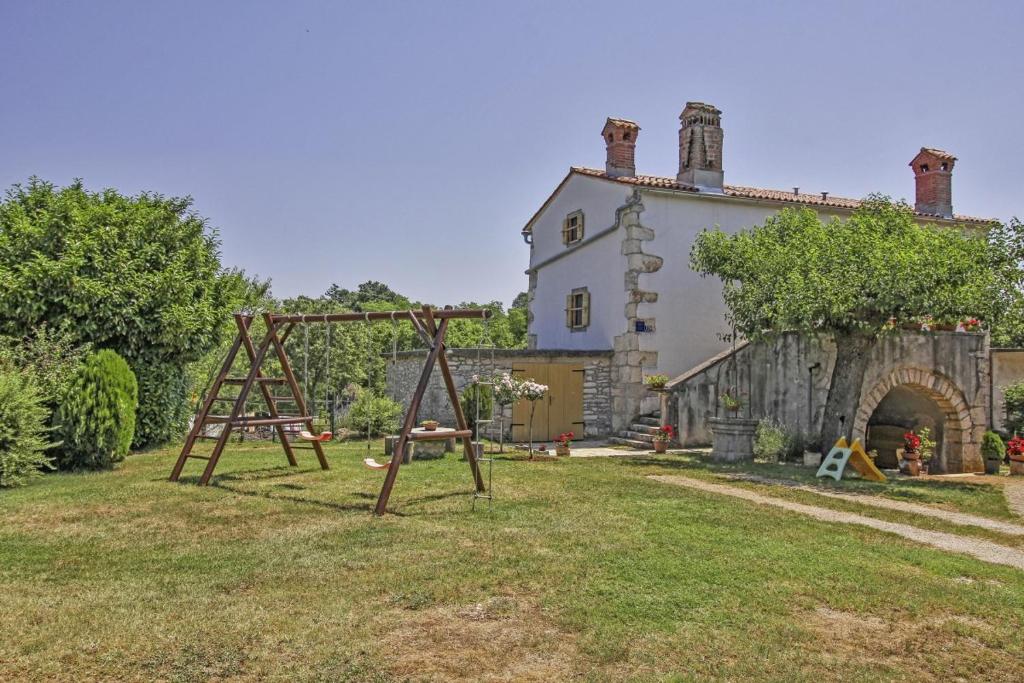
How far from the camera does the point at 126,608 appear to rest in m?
4.50

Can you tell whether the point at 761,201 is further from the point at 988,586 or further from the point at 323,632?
the point at 323,632

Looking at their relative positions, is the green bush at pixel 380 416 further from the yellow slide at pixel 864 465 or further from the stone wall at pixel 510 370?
the yellow slide at pixel 864 465

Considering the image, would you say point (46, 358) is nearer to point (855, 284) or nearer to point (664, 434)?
point (664, 434)

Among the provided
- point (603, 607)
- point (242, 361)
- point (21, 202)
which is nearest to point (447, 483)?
point (603, 607)

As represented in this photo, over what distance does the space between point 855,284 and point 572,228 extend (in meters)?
9.05

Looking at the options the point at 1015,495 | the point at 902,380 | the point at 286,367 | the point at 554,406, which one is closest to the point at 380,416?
the point at 554,406

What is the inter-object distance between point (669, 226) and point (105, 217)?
11521 mm

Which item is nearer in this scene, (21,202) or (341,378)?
(21,202)

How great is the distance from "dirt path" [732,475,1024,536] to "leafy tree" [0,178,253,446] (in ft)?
33.9

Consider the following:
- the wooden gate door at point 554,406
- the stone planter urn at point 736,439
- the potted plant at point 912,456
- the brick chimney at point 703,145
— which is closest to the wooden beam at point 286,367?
the wooden gate door at point 554,406

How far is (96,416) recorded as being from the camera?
34.7 ft

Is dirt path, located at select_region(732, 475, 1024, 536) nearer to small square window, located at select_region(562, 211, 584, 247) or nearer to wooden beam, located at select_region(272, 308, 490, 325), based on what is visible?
wooden beam, located at select_region(272, 308, 490, 325)

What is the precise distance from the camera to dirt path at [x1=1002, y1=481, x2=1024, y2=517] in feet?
29.2

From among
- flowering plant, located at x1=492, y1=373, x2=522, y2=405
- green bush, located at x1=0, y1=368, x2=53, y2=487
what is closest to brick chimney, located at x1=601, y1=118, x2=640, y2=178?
flowering plant, located at x1=492, y1=373, x2=522, y2=405
